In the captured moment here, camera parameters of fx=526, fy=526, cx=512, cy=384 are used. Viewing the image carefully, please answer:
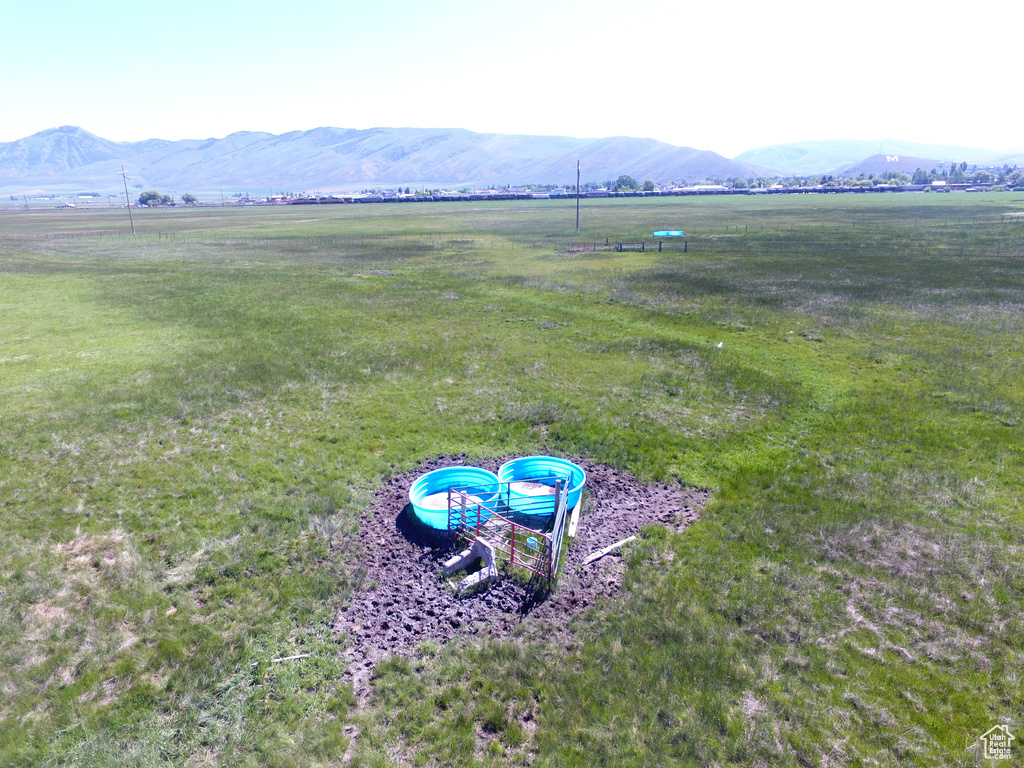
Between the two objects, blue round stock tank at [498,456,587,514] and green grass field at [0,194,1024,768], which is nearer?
green grass field at [0,194,1024,768]

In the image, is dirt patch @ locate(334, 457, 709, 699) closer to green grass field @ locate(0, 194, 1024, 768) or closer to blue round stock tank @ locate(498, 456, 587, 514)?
green grass field @ locate(0, 194, 1024, 768)

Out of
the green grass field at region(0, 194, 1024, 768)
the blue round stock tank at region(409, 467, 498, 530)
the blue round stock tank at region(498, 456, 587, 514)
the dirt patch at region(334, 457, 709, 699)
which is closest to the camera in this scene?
the green grass field at region(0, 194, 1024, 768)

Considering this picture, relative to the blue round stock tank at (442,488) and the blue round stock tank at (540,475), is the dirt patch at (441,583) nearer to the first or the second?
the blue round stock tank at (442,488)

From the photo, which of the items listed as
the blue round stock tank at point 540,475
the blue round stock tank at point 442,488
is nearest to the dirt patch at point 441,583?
the blue round stock tank at point 442,488

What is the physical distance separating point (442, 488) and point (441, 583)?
11.2 ft

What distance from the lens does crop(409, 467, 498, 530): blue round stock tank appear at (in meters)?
12.1

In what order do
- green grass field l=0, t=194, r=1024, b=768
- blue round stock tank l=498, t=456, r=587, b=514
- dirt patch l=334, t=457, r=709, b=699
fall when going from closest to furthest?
green grass field l=0, t=194, r=1024, b=768 → dirt patch l=334, t=457, r=709, b=699 → blue round stock tank l=498, t=456, r=587, b=514

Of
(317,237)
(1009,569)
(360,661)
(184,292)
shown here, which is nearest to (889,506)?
(1009,569)

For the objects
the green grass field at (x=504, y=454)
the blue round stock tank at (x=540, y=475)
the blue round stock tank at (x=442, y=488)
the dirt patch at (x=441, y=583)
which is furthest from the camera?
the blue round stock tank at (x=540, y=475)

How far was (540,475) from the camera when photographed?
14.1 meters

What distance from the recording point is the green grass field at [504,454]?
25.0ft

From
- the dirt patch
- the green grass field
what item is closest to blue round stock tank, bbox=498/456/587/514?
the dirt patch

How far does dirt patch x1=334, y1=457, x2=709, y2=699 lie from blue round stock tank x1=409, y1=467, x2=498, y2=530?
35cm

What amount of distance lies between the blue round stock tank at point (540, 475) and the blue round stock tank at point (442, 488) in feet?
1.44
